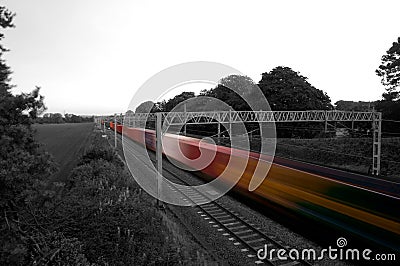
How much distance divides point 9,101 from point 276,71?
4608 cm

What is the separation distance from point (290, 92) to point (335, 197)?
39.3 meters

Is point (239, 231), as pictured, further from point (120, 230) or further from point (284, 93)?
point (284, 93)

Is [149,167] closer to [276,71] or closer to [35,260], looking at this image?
[35,260]

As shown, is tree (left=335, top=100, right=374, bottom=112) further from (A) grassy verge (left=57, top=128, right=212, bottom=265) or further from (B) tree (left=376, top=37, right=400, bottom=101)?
(A) grassy verge (left=57, top=128, right=212, bottom=265)

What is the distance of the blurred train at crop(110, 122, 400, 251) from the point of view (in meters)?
6.07

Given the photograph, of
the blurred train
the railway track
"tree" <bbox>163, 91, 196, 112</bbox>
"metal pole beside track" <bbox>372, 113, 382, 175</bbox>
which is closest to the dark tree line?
"tree" <bbox>163, 91, 196, 112</bbox>

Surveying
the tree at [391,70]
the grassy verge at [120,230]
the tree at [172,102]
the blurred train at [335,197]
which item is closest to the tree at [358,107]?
the tree at [391,70]

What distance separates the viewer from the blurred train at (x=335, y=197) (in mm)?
6070

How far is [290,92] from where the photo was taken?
44.5m

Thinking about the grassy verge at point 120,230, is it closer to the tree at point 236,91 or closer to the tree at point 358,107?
the tree at point 236,91

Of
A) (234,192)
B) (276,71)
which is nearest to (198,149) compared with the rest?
(234,192)

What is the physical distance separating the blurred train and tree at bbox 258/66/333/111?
1372 inches

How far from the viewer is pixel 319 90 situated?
48.7 meters

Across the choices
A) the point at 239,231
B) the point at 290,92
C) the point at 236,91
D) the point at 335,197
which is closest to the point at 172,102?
the point at 236,91
